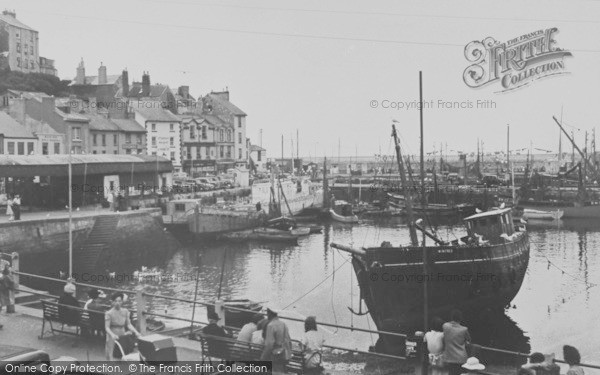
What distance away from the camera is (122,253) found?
4331 cm

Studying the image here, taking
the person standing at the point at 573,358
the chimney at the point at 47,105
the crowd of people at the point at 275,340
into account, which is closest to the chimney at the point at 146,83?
the chimney at the point at 47,105

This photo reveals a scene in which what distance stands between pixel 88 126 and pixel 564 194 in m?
62.4

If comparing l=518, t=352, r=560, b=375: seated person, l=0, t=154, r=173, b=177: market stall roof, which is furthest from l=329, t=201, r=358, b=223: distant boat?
l=518, t=352, r=560, b=375: seated person

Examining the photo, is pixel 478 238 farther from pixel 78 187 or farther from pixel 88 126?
pixel 88 126

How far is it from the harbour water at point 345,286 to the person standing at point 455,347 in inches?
455

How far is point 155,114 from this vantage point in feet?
273

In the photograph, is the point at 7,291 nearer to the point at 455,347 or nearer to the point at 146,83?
the point at 455,347

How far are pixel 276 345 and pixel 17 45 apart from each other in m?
106

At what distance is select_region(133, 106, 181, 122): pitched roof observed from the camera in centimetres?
8169

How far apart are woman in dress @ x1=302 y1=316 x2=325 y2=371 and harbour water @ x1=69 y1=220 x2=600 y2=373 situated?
1072 centimetres

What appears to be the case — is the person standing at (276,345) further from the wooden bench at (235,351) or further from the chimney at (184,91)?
the chimney at (184,91)

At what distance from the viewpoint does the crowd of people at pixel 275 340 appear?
424 inches

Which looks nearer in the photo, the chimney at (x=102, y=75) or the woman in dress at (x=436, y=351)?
the woman in dress at (x=436, y=351)

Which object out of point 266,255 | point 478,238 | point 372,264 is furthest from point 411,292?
point 266,255
